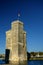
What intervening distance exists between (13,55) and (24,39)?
26.2 feet

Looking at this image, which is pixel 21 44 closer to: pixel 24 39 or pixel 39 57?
pixel 24 39

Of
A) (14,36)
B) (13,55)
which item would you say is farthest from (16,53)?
(14,36)

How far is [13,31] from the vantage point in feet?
267

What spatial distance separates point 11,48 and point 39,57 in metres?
55.3

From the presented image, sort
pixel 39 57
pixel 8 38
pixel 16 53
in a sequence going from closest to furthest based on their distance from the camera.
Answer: pixel 16 53 < pixel 8 38 < pixel 39 57

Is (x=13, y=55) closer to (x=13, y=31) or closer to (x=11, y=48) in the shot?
(x=11, y=48)

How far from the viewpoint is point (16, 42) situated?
259ft

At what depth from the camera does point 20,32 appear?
81188 mm

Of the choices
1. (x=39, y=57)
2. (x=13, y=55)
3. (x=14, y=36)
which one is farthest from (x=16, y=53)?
(x=39, y=57)

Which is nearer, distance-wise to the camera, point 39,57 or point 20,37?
point 20,37

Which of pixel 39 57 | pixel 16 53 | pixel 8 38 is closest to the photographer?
pixel 16 53

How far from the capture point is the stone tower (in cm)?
7844

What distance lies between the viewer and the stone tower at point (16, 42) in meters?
78.4

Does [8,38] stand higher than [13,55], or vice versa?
[8,38]
